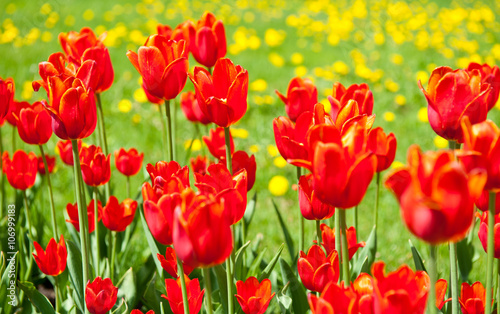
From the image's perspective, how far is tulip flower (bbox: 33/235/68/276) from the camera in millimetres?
1523

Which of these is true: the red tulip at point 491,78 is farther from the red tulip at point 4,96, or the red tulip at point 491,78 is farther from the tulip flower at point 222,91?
the red tulip at point 4,96

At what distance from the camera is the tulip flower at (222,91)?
127cm

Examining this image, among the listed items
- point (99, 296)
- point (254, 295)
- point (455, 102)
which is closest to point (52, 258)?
point (99, 296)

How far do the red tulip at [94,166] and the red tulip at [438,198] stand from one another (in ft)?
3.52

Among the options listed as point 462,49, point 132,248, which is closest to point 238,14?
point 462,49

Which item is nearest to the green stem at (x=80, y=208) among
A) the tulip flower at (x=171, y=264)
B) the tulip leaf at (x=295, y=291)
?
the tulip flower at (x=171, y=264)

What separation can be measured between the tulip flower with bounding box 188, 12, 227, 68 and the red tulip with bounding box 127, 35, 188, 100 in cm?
32

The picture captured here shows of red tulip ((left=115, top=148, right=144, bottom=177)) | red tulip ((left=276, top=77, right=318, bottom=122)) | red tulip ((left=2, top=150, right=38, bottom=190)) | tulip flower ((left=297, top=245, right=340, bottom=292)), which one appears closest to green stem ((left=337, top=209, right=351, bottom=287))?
tulip flower ((left=297, top=245, right=340, bottom=292))

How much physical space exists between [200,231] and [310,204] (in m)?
0.49

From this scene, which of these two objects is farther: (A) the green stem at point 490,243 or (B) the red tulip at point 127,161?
(B) the red tulip at point 127,161

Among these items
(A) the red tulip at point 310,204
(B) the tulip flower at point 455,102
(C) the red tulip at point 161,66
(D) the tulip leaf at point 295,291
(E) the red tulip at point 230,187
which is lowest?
(D) the tulip leaf at point 295,291

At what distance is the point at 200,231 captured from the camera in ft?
2.80

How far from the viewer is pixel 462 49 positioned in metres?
5.46

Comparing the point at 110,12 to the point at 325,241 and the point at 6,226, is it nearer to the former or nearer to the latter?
the point at 6,226
